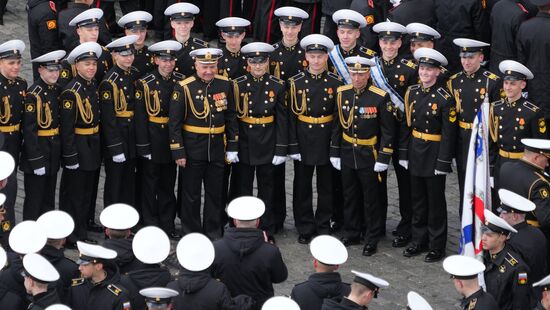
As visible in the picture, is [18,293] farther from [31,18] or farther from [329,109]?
[31,18]

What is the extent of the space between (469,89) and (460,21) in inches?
97.2

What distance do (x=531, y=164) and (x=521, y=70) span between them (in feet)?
4.32

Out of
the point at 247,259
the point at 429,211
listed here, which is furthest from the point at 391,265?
the point at 247,259

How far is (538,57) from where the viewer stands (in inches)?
577

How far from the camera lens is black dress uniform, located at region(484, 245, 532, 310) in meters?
11.2

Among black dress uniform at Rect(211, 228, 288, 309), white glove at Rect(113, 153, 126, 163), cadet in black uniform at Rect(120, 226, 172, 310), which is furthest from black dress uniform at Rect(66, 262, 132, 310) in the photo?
white glove at Rect(113, 153, 126, 163)

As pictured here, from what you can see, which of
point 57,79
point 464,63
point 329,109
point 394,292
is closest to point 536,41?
point 464,63

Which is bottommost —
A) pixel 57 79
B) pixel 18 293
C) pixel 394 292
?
pixel 394 292

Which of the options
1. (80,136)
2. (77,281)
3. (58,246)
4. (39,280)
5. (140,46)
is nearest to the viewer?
(39,280)

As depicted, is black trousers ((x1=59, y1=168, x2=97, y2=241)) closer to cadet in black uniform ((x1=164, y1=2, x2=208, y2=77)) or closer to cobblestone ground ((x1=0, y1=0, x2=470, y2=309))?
cobblestone ground ((x1=0, y1=0, x2=470, y2=309))

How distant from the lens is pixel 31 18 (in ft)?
52.8

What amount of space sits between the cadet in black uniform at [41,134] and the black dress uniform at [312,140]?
2.56 meters

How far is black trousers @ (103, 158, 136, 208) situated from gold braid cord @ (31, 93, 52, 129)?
0.94 m

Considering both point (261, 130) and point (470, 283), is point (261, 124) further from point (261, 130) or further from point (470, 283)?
point (470, 283)
